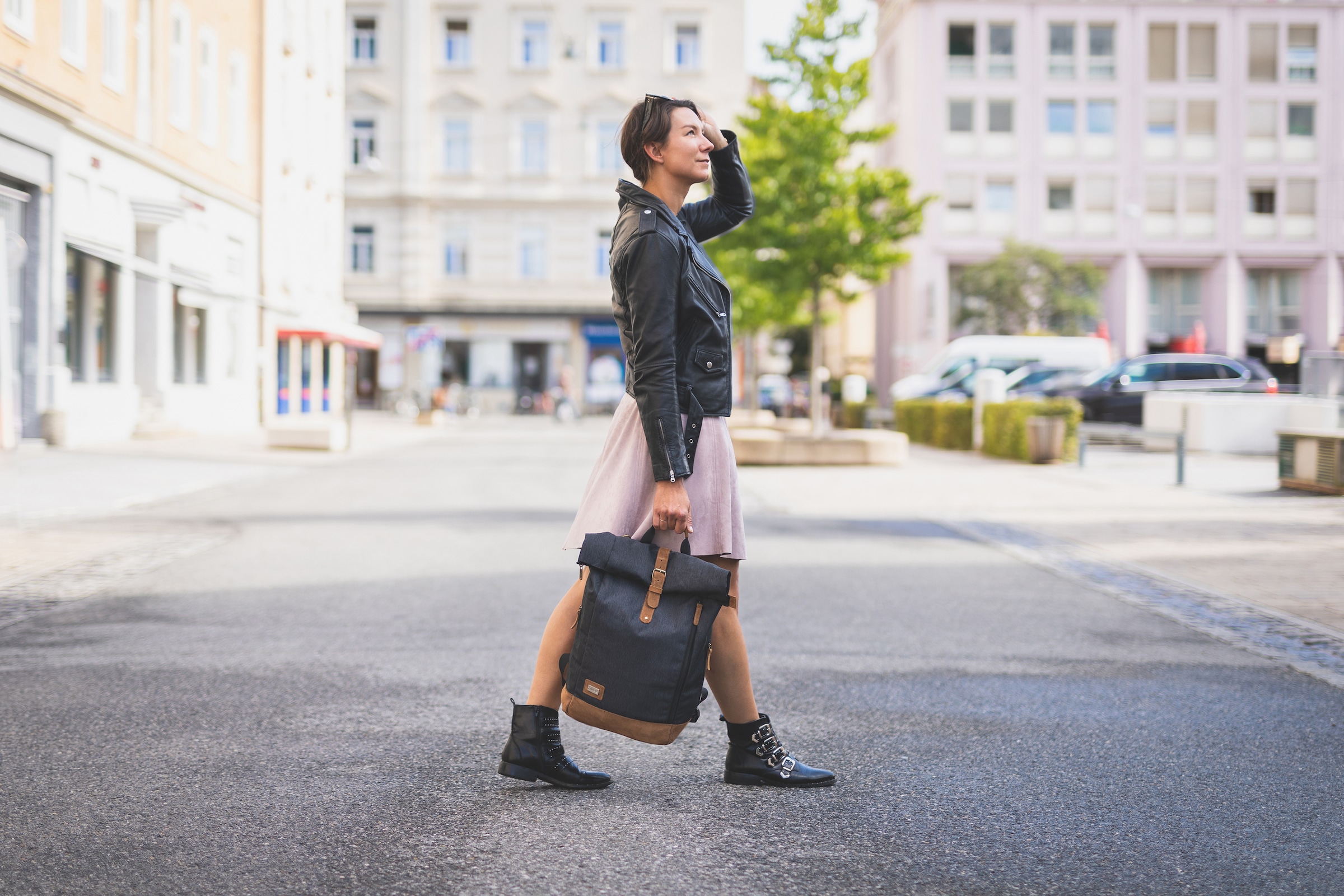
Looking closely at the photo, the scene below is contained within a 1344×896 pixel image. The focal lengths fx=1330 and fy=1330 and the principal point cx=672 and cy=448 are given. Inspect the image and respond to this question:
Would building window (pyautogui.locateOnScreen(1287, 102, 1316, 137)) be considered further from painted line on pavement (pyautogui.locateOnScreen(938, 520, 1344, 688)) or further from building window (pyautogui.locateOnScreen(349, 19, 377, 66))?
painted line on pavement (pyautogui.locateOnScreen(938, 520, 1344, 688))

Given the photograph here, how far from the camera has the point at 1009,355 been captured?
3622cm

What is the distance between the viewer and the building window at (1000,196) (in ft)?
169

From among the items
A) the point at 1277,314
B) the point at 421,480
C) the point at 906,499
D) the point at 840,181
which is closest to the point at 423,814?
the point at 906,499

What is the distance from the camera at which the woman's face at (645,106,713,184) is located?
343 cm

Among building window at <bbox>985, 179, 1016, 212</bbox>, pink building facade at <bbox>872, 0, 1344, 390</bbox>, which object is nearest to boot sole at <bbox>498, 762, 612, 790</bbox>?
pink building facade at <bbox>872, 0, 1344, 390</bbox>

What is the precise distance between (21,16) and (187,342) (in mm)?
8981

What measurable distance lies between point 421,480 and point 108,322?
975 centimetres

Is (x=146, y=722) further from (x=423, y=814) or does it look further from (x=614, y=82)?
(x=614, y=82)

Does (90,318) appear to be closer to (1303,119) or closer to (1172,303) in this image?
(1172,303)

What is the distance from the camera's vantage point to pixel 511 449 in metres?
23.6

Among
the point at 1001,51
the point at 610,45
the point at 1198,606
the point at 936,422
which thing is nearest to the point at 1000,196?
the point at 1001,51

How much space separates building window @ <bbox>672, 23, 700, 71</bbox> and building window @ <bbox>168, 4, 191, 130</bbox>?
2627 centimetres

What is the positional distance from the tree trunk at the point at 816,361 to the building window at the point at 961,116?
3240 centimetres

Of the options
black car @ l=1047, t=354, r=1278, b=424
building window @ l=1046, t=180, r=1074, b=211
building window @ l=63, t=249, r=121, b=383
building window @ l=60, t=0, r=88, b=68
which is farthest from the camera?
building window @ l=1046, t=180, r=1074, b=211
